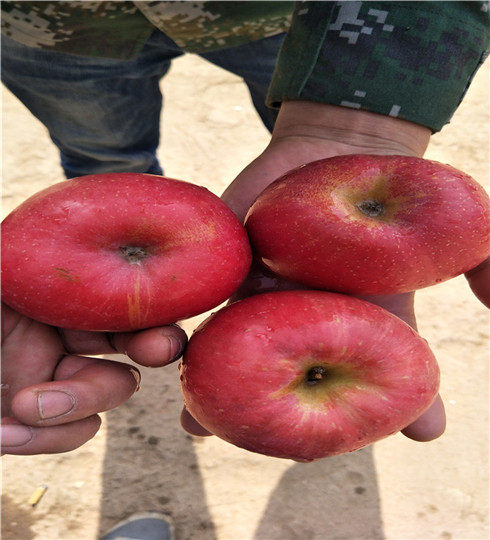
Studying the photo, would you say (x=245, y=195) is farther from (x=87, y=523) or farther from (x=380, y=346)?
(x=87, y=523)

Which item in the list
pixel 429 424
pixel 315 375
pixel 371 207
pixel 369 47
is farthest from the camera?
pixel 369 47

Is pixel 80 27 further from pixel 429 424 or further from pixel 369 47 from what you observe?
pixel 429 424

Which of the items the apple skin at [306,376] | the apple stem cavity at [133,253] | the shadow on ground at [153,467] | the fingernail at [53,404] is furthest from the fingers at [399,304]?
the shadow on ground at [153,467]

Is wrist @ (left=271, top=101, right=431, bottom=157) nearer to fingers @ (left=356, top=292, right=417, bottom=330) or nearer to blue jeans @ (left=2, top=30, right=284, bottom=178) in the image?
fingers @ (left=356, top=292, right=417, bottom=330)

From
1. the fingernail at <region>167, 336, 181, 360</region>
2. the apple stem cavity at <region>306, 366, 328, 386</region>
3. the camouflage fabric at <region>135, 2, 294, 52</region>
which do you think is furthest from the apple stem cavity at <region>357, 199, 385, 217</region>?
the camouflage fabric at <region>135, 2, 294, 52</region>

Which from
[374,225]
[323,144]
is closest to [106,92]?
[323,144]

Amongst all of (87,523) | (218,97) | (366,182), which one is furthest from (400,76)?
(218,97)
